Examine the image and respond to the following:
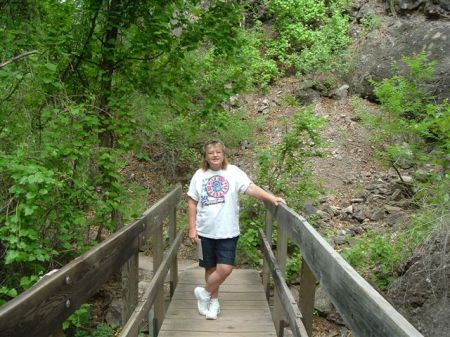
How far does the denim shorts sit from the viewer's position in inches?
170

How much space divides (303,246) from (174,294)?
9.04 feet

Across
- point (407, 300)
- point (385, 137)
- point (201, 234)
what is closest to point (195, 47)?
point (201, 234)

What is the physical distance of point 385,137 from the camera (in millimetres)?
10102

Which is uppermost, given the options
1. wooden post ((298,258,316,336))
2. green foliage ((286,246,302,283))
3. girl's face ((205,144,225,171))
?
girl's face ((205,144,225,171))

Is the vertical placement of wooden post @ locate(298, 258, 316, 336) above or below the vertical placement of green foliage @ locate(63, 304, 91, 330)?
above

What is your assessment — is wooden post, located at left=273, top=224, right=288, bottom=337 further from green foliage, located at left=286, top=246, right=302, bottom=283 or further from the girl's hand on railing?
green foliage, located at left=286, top=246, right=302, bottom=283

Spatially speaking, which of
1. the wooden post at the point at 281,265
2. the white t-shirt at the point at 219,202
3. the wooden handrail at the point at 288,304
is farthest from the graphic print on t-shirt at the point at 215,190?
the wooden handrail at the point at 288,304

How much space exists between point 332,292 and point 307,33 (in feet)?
41.0

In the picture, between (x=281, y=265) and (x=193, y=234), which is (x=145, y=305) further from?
(x=281, y=265)

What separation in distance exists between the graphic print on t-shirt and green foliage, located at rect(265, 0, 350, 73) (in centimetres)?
937

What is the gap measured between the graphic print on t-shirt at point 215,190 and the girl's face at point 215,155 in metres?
0.13

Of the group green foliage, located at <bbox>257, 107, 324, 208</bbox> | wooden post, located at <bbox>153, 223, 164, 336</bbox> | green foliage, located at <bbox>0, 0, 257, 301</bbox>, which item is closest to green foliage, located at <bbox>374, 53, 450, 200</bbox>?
green foliage, located at <bbox>257, 107, 324, 208</bbox>

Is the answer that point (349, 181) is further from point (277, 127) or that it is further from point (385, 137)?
point (277, 127)

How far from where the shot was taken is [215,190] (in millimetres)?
4273
